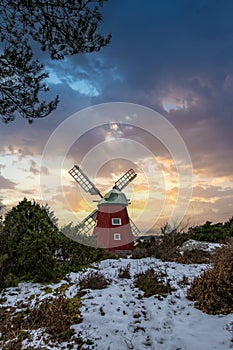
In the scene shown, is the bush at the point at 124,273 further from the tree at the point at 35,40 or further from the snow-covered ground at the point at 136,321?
the tree at the point at 35,40

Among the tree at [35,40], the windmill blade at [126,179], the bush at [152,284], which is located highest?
the windmill blade at [126,179]

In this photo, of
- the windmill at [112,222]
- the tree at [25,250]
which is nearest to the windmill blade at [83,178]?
the windmill at [112,222]

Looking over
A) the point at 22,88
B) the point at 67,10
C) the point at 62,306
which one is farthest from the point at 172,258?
the point at 67,10

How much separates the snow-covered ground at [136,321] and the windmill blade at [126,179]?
1776 centimetres

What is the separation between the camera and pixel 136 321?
20.8ft

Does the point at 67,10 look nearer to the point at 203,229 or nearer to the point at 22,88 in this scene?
the point at 22,88

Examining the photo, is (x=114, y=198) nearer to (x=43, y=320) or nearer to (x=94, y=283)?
(x=94, y=283)

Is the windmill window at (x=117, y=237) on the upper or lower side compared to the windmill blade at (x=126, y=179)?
lower

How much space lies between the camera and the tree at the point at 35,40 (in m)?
6.31

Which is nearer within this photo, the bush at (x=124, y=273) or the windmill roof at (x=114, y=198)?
the bush at (x=124, y=273)

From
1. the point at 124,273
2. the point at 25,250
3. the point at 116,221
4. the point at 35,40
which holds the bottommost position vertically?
the point at 124,273

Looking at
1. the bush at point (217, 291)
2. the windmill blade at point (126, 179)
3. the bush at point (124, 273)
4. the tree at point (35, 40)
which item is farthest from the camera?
the windmill blade at point (126, 179)

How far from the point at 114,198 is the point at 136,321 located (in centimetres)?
1677

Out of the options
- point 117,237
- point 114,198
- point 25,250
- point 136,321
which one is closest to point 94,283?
point 136,321
